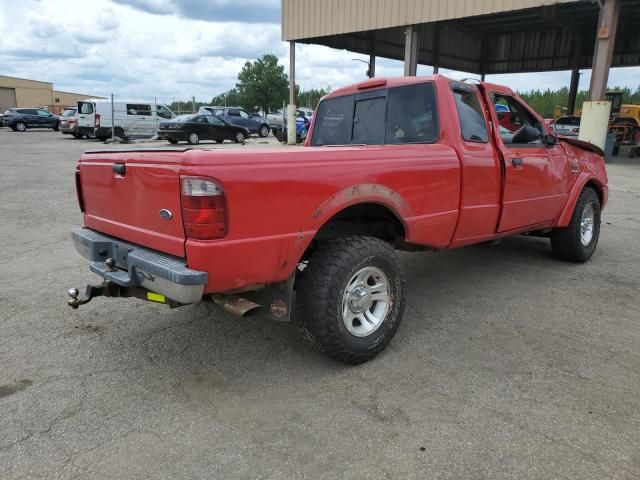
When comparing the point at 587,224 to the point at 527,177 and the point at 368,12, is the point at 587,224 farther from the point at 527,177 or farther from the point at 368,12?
the point at 368,12

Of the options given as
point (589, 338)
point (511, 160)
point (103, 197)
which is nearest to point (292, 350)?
point (103, 197)

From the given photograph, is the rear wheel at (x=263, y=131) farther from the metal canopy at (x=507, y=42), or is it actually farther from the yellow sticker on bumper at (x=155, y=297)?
the yellow sticker on bumper at (x=155, y=297)

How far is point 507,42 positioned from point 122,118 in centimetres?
2326

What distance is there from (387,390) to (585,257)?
373 centimetres

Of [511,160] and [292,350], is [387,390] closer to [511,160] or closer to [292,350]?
[292,350]

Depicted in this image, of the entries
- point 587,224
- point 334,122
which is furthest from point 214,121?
point 587,224

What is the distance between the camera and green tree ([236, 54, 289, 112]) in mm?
53625

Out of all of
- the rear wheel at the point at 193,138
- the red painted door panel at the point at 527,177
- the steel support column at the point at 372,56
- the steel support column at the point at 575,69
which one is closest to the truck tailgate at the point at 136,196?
the red painted door panel at the point at 527,177

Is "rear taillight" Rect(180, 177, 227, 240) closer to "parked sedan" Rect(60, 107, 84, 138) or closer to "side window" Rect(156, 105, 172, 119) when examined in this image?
"side window" Rect(156, 105, 172, 119)

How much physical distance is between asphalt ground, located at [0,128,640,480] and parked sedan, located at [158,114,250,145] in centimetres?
1835

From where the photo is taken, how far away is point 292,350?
11.4 feet

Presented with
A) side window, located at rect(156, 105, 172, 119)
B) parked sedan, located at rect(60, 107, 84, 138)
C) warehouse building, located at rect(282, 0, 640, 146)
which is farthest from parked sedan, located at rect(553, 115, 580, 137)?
parked sedan, located at rect(60, 107, 84, 138)

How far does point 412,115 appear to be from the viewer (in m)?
4.09

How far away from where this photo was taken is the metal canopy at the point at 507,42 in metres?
24.2
